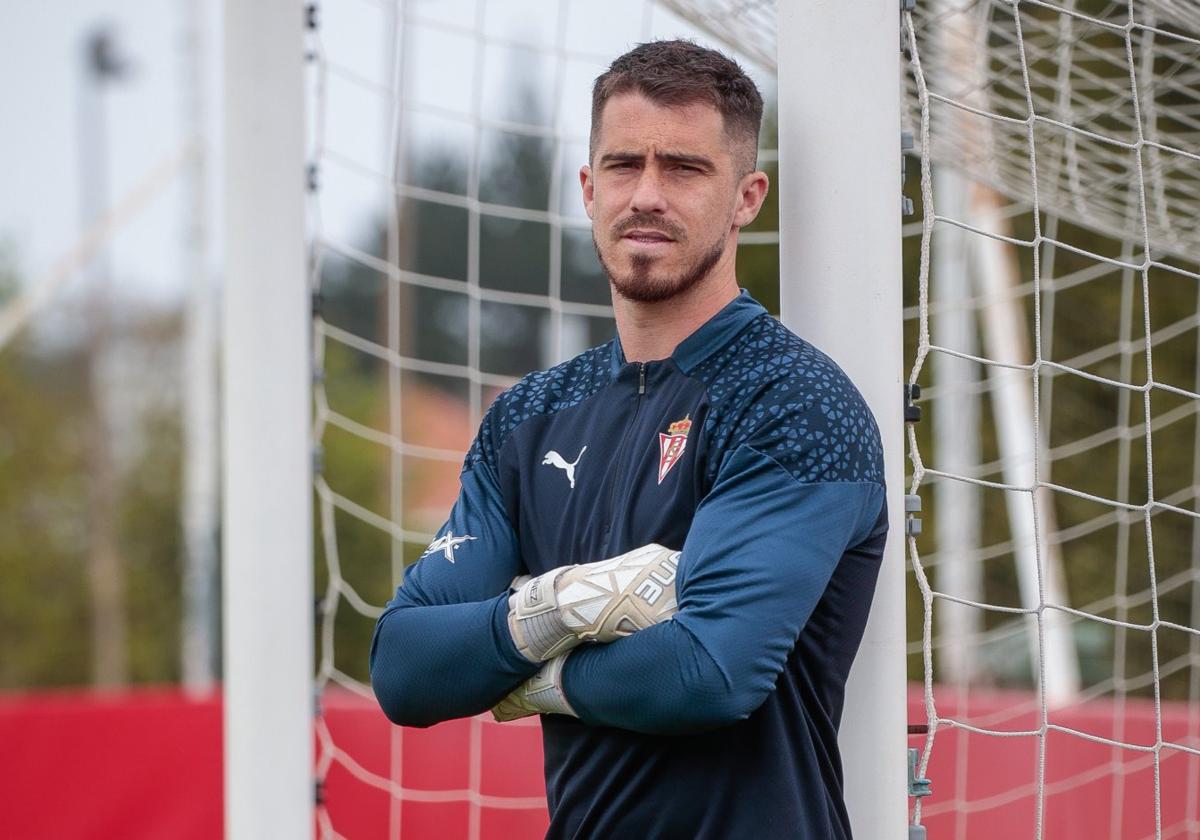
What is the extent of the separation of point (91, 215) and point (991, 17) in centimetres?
2011

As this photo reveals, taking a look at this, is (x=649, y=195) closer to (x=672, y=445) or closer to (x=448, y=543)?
(x=672, y=445)

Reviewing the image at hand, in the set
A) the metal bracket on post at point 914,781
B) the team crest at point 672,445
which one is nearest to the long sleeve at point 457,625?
the team crest at point 672,445

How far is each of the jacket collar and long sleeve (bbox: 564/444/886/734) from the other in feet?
0.69

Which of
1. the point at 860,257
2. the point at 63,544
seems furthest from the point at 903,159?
the point at 63,544

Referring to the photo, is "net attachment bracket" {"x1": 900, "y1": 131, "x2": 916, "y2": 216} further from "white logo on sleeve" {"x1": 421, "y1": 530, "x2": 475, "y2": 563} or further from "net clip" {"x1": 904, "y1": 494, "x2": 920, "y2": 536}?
"white logo on sleeve" {"x1": 421, "y1": 530, "x2": 475, "y2": 563}

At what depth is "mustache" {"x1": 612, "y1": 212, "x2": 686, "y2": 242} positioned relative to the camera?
198cm

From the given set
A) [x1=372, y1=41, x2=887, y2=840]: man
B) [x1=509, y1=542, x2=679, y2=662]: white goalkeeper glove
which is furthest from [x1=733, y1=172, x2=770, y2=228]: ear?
[x1=509, y1=542, x2=679, y2=662]: white goalkeeper glove

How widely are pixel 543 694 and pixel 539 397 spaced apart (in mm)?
486

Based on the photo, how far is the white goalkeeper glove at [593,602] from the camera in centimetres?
182

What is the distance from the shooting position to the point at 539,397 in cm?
219

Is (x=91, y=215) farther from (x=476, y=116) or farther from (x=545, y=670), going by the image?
(x=545, y=670)

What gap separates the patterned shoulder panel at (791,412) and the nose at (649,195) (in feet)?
0.71

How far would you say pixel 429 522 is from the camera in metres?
23.5

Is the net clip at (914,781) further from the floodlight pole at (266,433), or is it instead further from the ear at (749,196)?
the floodlight pole at (266,433)
